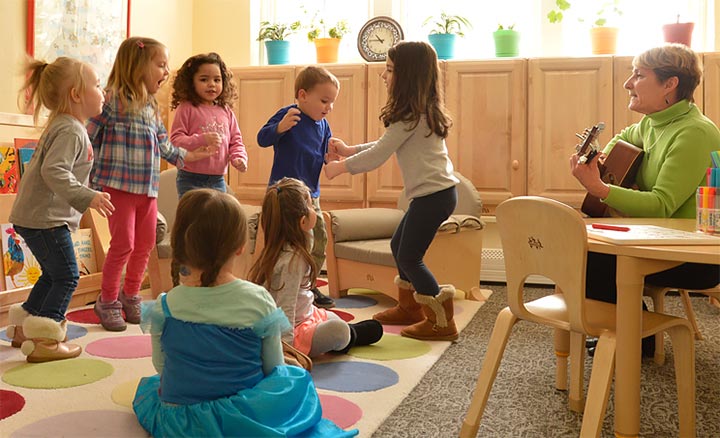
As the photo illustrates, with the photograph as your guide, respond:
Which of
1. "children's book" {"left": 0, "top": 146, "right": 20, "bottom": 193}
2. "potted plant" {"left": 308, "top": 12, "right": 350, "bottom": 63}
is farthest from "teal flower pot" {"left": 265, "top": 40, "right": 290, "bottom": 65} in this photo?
"children's book" {"left": 0, "top": 146, "right": 20, "bottom": 193}

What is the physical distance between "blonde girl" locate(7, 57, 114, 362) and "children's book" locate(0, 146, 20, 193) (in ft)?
2.59

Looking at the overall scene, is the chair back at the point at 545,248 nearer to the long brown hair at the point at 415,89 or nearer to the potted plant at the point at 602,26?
the long brown hair at the point at 415,89

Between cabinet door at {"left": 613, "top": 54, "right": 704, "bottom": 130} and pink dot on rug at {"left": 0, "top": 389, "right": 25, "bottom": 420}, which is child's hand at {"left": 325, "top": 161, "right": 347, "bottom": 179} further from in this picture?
cabinet door at {"left": 613, "top": 54, "right": 704, "bottom": 130}

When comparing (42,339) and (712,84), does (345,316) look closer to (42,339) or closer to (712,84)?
(42,339)

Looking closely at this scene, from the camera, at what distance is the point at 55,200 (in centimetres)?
229

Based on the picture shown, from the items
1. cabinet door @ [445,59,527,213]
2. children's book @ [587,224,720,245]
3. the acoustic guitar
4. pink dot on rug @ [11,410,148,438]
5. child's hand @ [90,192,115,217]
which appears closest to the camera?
children's book @ [587,224,720,245]

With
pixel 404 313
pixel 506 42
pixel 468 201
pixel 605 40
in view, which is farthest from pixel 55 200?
pixel 605 40

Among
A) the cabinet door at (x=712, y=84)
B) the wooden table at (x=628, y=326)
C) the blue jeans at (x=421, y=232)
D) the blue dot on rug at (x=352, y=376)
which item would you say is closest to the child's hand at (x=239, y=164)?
the blue jeans at (x=421, y=232)

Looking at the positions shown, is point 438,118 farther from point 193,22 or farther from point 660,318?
point 193,22

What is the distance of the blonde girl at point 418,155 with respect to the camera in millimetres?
2516

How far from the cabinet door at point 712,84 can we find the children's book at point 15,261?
3564 millimetres

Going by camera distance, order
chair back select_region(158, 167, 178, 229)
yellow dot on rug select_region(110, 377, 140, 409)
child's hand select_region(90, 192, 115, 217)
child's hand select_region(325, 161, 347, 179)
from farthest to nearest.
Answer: chair back select_region(158, 167, 178, 229) → child's hand select_region(325, 161, 347, 179) → child's hand select_region(90, 192, 115, 217) → yellow dot on rug select_region(110, 377, 140, 409)

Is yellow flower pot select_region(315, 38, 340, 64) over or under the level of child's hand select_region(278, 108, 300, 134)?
over

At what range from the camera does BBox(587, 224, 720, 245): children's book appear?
1.42 meters
